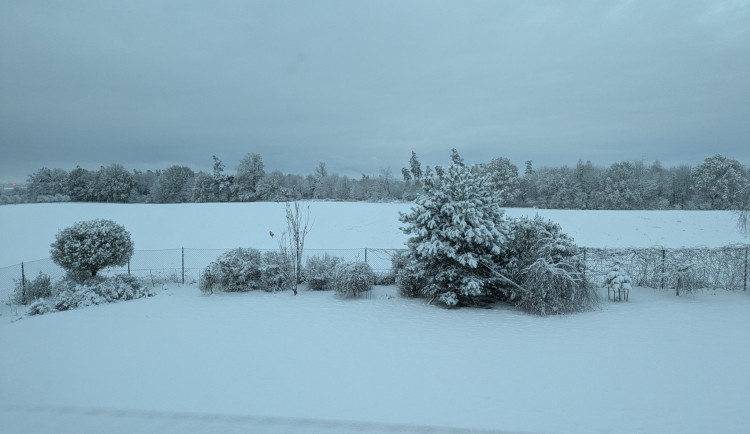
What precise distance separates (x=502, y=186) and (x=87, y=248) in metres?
42.0

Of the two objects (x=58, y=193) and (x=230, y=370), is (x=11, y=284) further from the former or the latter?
(x=58, y=193)

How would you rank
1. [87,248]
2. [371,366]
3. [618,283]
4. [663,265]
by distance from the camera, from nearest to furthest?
[371,366]
[618,283]
[87,248]
[663,265]

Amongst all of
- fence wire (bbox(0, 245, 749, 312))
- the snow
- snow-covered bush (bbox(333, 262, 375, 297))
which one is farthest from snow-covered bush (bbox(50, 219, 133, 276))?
the snow

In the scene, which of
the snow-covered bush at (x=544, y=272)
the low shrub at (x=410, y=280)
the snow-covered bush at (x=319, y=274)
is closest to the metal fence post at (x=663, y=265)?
the snow-covered bush at (x=544, y=272)

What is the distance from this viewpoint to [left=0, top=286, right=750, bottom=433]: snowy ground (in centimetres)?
490

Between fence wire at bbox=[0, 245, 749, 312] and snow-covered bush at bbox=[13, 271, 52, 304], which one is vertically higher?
fence wire at bbox=[0, 245, 749, 312]

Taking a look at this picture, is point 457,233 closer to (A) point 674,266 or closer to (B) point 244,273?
(B) point 244,273

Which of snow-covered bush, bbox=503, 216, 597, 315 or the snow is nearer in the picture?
snow-covered bush, bbox=503, 216, 597, 315

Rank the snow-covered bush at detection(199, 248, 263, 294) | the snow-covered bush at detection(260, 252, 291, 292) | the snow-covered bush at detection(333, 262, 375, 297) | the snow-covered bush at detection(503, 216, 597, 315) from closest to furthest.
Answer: the snow-covered bush at detection(503, 216, 597, 315) < the snow-covered bush at detection(333, 262, 375, 297) < the snow-covered bush at detection(199, 248, 263, 294) < the snow-covered bush at detection(260, 252, 291, 292)

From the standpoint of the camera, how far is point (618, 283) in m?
10.6

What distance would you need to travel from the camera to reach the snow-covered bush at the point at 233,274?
39.7 feet

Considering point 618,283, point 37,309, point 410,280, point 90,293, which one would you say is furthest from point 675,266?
point 37,309

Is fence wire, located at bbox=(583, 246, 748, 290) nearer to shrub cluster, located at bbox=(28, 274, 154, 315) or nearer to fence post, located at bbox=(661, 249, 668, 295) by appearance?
fence post, located at bbox=(661, 249, 668, 295)

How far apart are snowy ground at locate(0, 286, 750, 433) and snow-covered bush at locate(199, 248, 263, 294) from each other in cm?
204
